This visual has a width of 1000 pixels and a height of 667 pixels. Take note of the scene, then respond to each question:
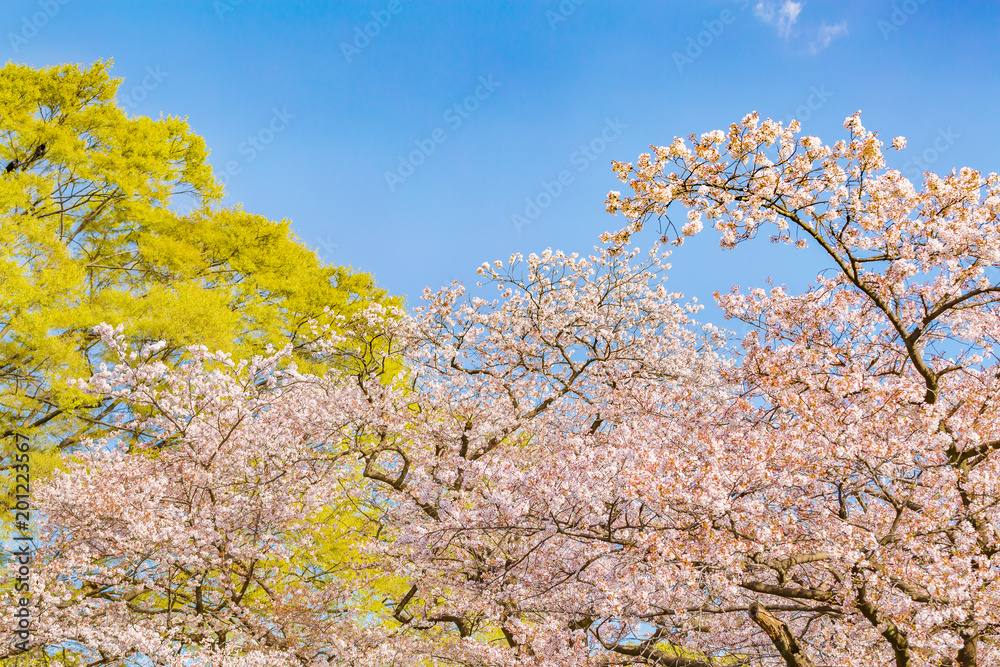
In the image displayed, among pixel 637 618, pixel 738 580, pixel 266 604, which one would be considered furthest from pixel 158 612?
pixel 738 580

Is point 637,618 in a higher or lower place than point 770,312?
lower

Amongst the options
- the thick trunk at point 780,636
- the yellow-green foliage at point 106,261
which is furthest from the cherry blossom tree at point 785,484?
the yellow-green foliage at point 106,261

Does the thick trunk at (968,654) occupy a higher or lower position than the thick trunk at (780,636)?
higher

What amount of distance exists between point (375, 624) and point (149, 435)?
5.72 meters

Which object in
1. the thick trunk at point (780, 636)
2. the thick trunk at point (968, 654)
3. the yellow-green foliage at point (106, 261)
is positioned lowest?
the thick trunk at point (780, 636)

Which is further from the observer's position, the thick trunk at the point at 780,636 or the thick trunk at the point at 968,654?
the thick trunk at the point at 968,654

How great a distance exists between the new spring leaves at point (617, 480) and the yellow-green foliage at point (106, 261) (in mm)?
1832

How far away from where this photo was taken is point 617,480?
257 inches

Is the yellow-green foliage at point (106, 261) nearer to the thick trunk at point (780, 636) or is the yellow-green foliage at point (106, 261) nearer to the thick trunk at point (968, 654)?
the thick trunk at point (780, 636)

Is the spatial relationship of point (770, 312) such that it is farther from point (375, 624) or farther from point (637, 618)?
point (375, 624)

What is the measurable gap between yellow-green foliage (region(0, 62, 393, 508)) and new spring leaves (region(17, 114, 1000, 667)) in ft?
6.01

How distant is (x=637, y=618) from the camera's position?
762 cm

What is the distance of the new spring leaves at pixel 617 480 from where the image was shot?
564 centimetres

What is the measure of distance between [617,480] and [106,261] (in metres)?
12.7
